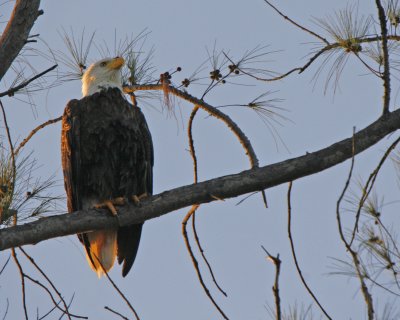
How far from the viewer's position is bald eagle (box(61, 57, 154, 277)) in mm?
3961

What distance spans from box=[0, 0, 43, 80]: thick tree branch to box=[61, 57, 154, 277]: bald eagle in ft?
4.46

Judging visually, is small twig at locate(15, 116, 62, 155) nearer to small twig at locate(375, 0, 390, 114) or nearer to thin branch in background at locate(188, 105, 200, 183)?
thin branch in background at locate(188, 105, 200, 183)

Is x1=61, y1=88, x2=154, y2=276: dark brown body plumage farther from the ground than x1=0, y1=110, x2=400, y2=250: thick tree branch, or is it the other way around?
x1=61, y1=88, x2=154, y2=276: dark brown body plumage

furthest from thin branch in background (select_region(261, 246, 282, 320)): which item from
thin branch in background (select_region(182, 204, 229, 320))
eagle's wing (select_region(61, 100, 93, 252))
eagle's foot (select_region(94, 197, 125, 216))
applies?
eagle's wing (select_region(61, 100, 93, 252))

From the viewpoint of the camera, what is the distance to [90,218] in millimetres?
2871

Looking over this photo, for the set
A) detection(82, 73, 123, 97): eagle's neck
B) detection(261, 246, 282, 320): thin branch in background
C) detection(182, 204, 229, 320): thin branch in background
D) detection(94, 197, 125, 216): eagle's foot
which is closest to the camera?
detection(261, 246, 282, 320): thin branch in background

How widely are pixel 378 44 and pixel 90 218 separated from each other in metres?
1.37

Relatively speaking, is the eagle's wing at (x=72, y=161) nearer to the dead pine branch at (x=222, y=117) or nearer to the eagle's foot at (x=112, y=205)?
the eagle's foot at (x=112, y=205)

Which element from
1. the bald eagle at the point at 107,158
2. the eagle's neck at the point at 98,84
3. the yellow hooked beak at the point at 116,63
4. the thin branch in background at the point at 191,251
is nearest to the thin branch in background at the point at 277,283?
the thin branch in background at the point at 191,251

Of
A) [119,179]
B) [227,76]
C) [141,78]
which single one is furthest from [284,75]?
[119,179]

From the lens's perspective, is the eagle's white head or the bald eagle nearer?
the bald eagle

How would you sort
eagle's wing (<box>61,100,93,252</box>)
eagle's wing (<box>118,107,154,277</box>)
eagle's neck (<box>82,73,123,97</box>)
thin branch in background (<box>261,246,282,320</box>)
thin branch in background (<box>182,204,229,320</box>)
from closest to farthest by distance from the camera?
thin branch in background (<box>261,246,282,320</box>) → thin branch in background (<box>182,204,229,320</box>) → eagle's wing (<box>61,100,93,252</box>) → eagle's wing (<box>118,107,154,277</box>) → eagle's neck (<box>82,73,123,97</box>)

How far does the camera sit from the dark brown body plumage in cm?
396

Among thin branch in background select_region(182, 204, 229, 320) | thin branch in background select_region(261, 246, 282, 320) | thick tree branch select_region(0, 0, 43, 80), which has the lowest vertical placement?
thin branch in background select_region(261, 246, 282, 320)
